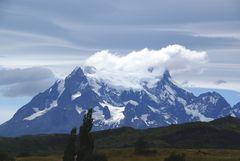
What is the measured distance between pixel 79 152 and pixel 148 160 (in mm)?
50457

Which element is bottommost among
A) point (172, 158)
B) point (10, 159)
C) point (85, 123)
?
point (10, 159)

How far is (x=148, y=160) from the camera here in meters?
181

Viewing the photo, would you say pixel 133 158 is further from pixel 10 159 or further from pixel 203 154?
pixel 10 159

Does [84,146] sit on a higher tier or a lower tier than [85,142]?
lower

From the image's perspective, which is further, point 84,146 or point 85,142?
point 85,142

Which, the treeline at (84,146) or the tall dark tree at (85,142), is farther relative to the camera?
the tall dark tree at (85,142)

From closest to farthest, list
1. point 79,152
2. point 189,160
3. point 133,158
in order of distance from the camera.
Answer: point 79,152, point 189,160, point 133,158

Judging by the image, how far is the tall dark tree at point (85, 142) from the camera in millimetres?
134125

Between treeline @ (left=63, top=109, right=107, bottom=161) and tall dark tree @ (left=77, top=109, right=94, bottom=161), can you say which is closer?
treeline @ (left=63, top=109, right=107, bottom=161)

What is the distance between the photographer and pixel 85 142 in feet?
446

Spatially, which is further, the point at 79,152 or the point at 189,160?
the point at 189,160

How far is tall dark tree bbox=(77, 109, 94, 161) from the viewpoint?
440 feet

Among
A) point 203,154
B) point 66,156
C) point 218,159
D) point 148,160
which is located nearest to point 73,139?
point 66,156

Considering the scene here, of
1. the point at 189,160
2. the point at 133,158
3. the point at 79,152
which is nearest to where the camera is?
the point at 79,152
